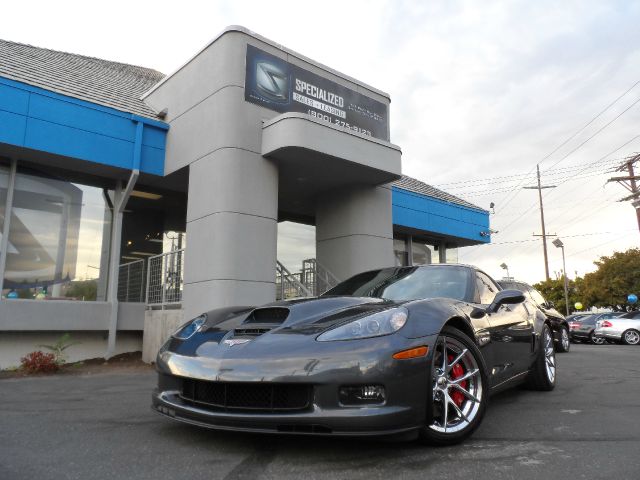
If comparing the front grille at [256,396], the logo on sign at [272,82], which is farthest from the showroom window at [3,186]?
the front grille at [256,396]

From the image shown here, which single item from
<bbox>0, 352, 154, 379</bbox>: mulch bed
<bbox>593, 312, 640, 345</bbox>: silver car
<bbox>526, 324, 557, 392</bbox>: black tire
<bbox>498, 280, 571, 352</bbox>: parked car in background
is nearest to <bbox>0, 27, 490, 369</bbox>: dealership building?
<bbox>0, 352, 154, 379</bbox>: mulch bed

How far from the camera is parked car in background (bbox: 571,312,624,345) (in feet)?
58.5

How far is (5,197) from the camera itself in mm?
8531

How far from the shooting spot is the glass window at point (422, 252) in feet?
52.8

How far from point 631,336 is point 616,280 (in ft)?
100

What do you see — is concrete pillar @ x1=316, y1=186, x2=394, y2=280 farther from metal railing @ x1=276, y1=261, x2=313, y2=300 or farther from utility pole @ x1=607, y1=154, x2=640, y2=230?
utility pole @ x1=607, y1=154, x2=640, y2=230

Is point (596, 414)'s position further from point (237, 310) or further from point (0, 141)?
point (0, 141)

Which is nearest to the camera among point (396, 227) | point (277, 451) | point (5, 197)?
point (277, 451)

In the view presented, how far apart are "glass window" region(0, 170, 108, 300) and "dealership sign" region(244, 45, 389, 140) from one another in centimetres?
382

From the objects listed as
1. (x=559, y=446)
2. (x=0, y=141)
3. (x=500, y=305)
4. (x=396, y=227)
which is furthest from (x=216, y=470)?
(x=396, y=227)

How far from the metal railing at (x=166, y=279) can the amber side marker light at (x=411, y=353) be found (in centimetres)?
669

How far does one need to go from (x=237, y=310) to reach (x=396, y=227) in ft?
35.7

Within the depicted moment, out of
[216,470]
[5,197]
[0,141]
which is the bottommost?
[216,470]

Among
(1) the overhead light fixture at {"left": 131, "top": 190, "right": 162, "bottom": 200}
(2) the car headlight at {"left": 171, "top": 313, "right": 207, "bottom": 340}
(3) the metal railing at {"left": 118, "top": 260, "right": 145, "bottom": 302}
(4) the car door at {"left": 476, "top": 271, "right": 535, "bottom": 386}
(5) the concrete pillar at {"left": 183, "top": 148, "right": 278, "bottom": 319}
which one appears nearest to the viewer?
(2) the car headlight at {"left": 171, "top": 313, "right": 207, "bottom": 340}
